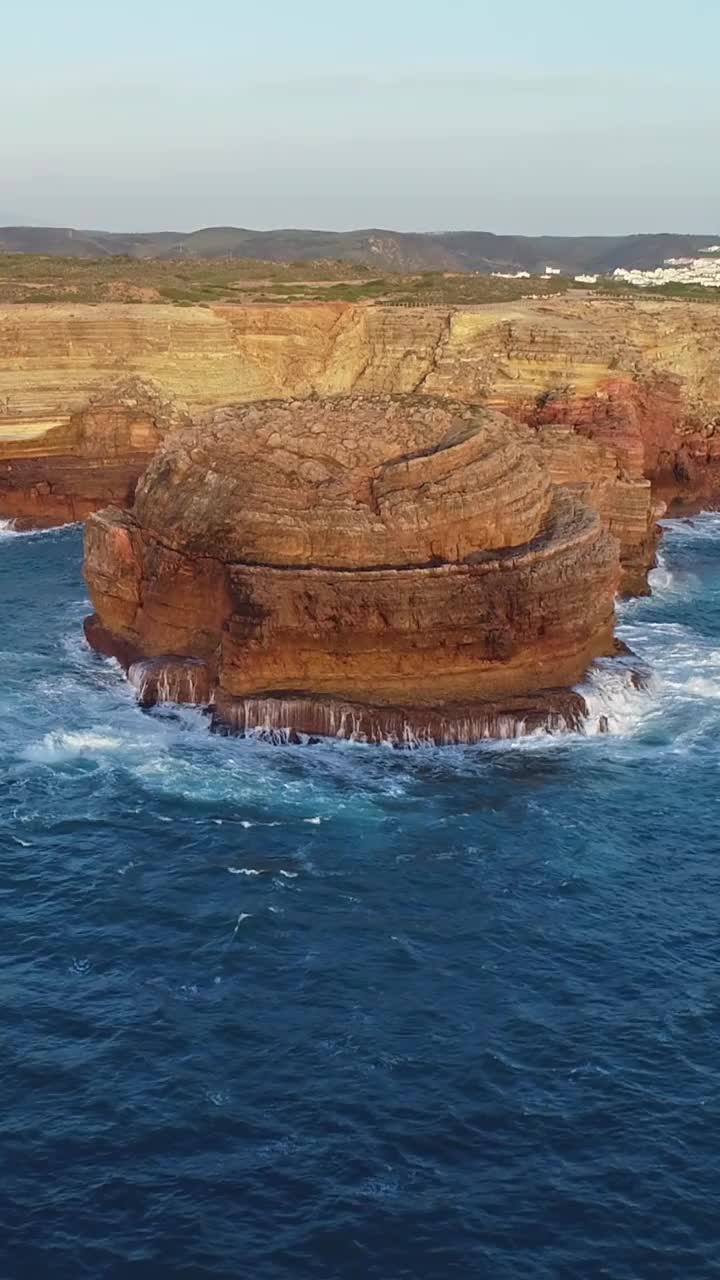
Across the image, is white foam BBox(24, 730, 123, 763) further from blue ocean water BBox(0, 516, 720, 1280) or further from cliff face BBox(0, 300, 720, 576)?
cliff face BBox(0, 300, 720, 576)

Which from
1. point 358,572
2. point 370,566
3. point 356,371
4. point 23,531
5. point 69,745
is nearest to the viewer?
point 358,572

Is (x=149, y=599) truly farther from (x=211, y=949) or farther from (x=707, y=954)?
(x=707, y=954)

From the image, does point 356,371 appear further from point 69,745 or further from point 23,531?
point 69,745

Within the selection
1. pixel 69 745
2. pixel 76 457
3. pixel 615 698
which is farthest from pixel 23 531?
pixel 615 698

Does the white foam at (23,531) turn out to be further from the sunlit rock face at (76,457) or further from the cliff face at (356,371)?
the cliff face at (356,371)

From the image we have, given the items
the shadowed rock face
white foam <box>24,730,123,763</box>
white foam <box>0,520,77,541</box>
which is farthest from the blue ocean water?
white foam <box>0,520,77,541</box>

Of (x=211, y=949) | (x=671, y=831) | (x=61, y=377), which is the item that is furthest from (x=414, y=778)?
(x=61, y=377)
